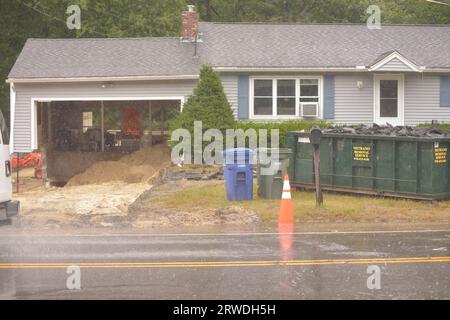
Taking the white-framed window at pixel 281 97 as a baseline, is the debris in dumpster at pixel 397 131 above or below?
below

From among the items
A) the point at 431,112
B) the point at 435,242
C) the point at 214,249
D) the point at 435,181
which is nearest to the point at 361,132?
the point at 435,181

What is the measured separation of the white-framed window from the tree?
266 centimetres

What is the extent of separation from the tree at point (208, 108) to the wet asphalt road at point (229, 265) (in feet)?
33.3

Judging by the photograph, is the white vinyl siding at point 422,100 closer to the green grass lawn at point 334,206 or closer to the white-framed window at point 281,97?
the white-framed window at point 281,97

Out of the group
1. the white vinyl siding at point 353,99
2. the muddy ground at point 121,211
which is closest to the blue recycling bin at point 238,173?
the muddy ground at point 121,211

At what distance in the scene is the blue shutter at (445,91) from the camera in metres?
27.5

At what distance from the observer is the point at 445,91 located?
90.3ft

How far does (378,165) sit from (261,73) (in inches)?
378

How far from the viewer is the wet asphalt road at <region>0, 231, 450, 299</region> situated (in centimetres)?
883

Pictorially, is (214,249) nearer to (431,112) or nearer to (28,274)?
(28,274)

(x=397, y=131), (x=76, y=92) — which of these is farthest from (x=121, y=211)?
(x=76, y=92)

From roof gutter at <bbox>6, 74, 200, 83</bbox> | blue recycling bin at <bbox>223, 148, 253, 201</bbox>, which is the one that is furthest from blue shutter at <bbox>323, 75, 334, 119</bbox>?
blue recycling bin at <bbox>223, 148, 253, 201</bbox>

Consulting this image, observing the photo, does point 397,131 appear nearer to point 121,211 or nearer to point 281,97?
point 121,211

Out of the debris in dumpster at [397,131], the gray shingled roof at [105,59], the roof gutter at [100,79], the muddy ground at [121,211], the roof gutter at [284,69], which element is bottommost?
the muddy ground at [121,211]
